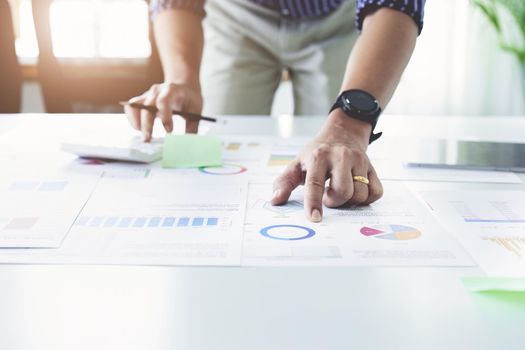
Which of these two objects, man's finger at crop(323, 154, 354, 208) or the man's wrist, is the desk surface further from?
the man's wrist

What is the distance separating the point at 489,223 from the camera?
64 cm

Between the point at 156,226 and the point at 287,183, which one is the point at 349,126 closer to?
the point at 287,183

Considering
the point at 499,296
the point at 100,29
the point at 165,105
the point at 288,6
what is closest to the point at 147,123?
the point at 165,105

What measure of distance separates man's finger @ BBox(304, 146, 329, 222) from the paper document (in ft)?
0.83

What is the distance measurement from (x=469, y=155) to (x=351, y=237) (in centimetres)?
46

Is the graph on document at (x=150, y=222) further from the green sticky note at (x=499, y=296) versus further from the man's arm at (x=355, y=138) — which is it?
the green sticky note at (x=499, y=296)

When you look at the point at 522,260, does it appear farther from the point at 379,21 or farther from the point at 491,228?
the point at 379,21

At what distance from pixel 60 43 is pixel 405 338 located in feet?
9.51

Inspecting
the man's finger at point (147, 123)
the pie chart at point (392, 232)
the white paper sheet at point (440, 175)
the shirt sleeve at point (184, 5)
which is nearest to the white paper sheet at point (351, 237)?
the pie chart at point (392, 232)

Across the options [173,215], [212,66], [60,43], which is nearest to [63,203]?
[173,215]

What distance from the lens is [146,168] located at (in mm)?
898

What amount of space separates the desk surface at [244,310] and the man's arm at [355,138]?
163 mm

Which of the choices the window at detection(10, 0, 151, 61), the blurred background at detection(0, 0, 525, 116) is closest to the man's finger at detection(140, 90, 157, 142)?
the blurred background at detection(0, 0, 525, 116)

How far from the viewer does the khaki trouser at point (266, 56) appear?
1.48 metres
